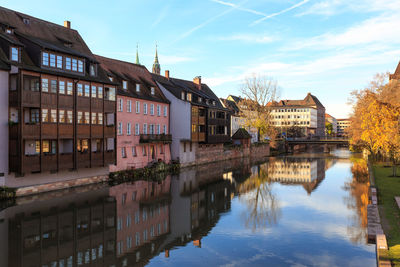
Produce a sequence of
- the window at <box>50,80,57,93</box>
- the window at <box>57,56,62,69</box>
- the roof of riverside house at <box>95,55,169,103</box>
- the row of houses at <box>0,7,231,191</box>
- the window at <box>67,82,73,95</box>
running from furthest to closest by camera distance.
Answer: the roof of riverside house at <box>95,55,169,103</box> → the window at <box>67,82,73,95</box> → the window at <box>57,56,62,69</box> → the window at <box>50,80,57,93</box> → the row of houses at <box>0,7,231,191</box>

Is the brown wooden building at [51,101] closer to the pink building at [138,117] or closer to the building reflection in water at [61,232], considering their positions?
the pink building at [138,117]

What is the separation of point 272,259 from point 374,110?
28008 millimetres

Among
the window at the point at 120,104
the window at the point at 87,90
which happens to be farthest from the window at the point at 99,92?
the window at the point at 120,104

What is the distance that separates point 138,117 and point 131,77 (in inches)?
226

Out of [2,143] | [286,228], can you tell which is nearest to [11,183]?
[2,143]

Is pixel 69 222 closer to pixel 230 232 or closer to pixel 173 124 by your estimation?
pixel 230 232

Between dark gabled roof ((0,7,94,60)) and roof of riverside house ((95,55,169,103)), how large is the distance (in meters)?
4.16

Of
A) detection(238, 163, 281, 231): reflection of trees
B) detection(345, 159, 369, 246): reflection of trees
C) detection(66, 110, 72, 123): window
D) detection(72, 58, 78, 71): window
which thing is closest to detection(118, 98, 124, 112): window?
detection(72, 58, 78, 71): window

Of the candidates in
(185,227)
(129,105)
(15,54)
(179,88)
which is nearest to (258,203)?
(185,227)

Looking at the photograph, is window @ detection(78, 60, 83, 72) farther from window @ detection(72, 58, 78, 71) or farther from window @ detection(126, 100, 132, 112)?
window @ detection(126, 100, 132, 112)

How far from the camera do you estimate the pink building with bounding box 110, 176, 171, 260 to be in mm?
17562

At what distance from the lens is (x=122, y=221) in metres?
20.8

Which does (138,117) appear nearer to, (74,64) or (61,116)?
(74,64)

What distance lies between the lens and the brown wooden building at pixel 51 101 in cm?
2631
